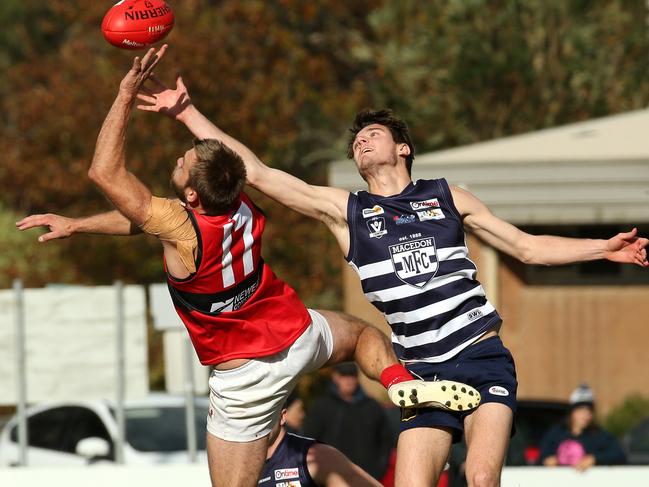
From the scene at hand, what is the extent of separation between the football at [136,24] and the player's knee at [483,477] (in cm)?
261

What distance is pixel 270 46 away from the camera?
23891 millimetres

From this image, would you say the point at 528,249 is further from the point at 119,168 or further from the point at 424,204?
the point at 119,168

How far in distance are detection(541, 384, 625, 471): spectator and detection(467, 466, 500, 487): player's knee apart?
4213 millimetres

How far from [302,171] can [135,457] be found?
14.0 meters

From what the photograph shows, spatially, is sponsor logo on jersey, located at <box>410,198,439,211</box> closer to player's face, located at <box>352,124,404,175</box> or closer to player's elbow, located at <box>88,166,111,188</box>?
player's face, located at <box>352,124,404,175</box>

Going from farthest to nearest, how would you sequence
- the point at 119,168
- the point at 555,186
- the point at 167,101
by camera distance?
the point at 555,186
the point at 167,101
the point at 119,168

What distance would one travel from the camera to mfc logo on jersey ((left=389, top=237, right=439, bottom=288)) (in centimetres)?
645

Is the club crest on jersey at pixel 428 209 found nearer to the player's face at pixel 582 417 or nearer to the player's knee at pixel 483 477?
the player's knee at pixel 483 477

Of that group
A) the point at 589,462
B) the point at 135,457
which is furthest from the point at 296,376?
the point at 135,457

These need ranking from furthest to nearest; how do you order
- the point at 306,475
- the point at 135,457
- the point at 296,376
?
the point at 135,457 < the point at 306,475 < the point at 296,376

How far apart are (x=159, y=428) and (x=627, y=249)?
7025 mm

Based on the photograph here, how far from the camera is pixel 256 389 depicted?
655 centimetres

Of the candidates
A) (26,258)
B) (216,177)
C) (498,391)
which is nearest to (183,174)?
(216,177)

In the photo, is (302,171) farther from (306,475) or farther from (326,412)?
(306,475)
